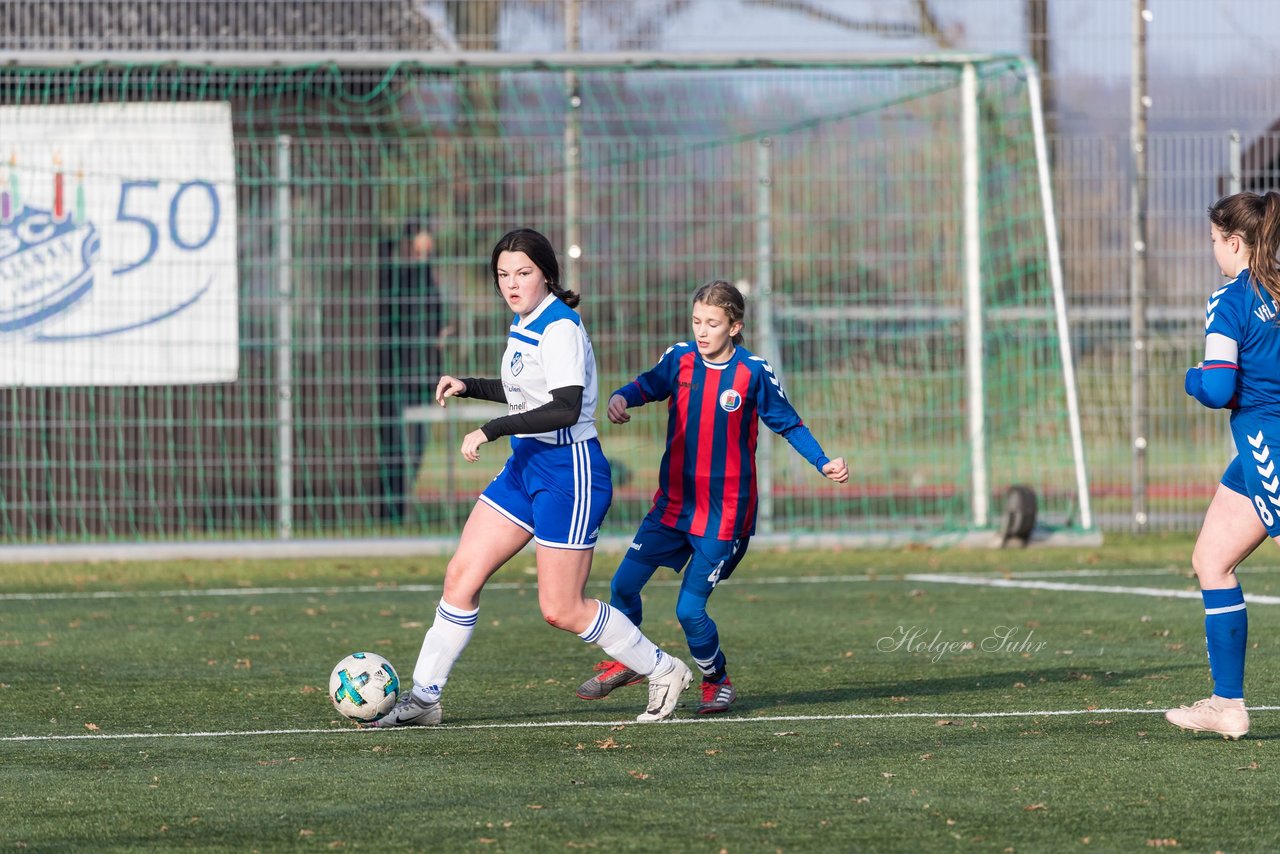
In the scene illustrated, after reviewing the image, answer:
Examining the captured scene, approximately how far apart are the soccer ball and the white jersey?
0.97 metres

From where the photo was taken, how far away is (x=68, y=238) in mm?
12578

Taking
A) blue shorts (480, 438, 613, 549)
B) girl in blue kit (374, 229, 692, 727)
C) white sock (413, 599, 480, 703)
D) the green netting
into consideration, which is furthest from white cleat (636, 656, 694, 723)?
the green netting

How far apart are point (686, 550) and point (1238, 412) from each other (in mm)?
2096

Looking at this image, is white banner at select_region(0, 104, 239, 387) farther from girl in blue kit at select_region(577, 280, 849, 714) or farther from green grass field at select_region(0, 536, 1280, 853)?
girl in blue kit at select_region(577, 280, 849, 714)

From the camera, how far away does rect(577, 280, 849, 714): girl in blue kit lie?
6523mm

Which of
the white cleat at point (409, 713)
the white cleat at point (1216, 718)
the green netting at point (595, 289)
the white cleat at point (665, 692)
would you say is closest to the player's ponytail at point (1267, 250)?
the white cleat at point (1216, 718)

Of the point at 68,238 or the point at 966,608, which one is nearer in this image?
the point at 966,608

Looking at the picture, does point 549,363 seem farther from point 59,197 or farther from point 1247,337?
point 59,197

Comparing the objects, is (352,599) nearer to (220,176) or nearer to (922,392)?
(220,176)

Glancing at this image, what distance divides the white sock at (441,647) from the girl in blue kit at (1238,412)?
7.71 ft

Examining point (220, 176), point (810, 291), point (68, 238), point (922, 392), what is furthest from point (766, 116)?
point (68, 238)

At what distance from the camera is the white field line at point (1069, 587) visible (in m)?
9.83

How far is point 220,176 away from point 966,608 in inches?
248

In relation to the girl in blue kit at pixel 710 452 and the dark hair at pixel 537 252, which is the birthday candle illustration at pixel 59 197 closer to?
the girl in blue kit at pixel 710 452
